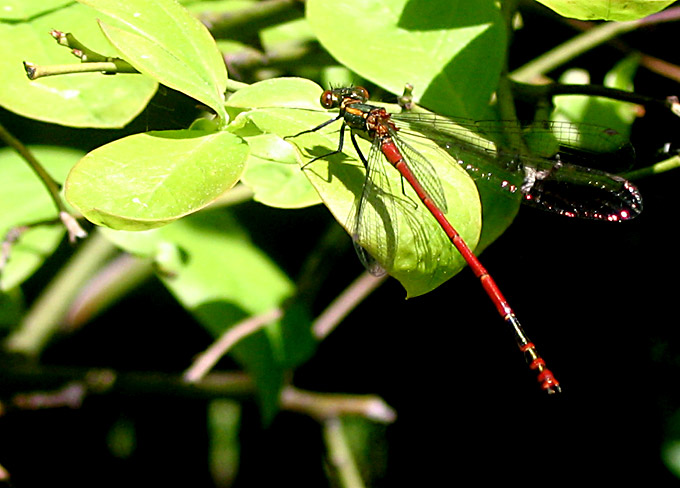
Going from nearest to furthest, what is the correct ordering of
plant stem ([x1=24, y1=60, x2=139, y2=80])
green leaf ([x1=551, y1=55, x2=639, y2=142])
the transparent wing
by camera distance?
1. plant stem ([x1=24, y1=60, x2=139, y2=80])
2. the transparent wing
3. green leaf ([x1=551, y1=55, x2=639, y2=142])

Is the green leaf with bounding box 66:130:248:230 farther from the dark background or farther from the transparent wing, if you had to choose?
the dark background

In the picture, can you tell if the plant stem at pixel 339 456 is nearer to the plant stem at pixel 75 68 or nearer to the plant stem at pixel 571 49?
the plant stem at pixel 571 49

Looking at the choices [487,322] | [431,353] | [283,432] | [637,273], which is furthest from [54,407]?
[637,273]

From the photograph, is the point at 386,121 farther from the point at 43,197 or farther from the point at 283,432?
the point at 283,432

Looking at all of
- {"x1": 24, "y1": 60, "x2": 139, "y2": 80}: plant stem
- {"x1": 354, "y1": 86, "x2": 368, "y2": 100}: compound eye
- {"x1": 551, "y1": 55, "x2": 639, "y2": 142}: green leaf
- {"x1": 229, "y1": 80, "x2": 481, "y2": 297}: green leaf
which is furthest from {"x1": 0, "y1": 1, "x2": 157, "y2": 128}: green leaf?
{"x1": 551, "y1": 55, "x2": 639, "y2": 142}: green leaf

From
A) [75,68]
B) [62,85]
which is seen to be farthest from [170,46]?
[62,85]

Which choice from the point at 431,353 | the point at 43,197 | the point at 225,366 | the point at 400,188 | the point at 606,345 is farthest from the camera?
the point at 225,366

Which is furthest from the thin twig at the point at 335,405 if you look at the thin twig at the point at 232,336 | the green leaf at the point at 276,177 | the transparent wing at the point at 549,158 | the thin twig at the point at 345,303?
the green leaf at the point at 276,177
